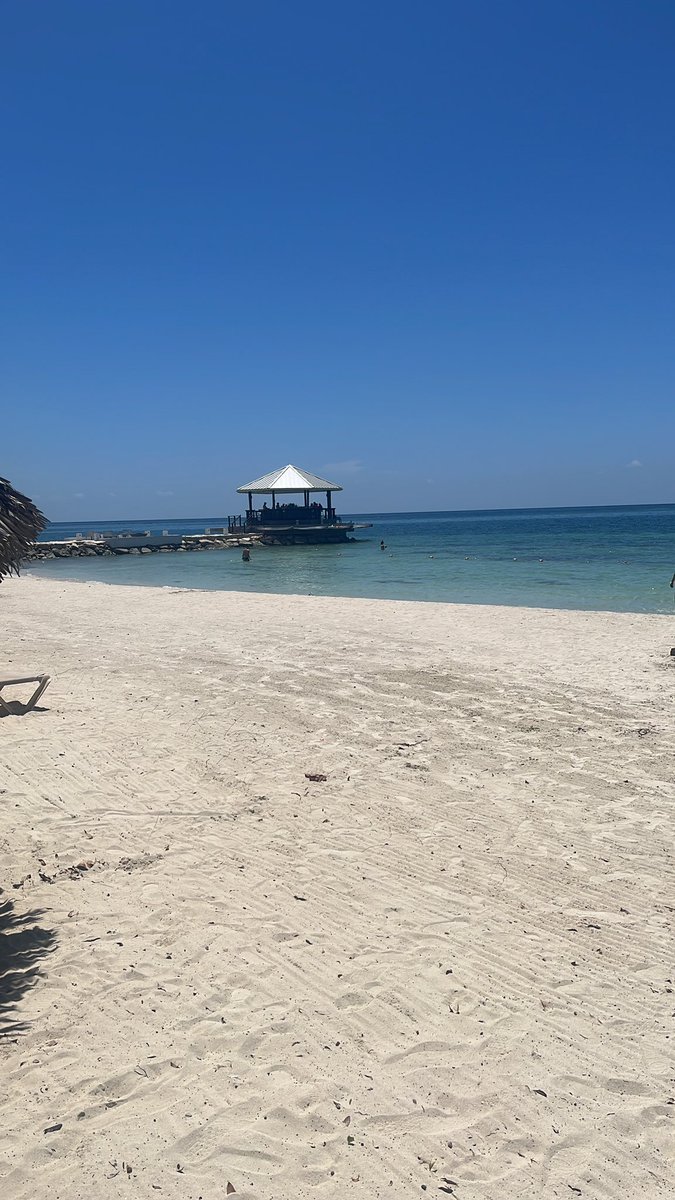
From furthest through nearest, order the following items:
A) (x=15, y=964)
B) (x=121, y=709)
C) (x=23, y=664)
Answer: (x=23, y=664)
(x=121, y=709)
(x=15, y=964)

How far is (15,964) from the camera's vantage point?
11.9ft

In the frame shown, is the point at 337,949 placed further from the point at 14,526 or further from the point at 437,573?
the point at 437,573

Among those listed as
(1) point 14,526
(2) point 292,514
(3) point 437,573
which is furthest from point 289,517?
(1) point 14,526

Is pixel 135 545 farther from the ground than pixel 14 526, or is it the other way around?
pixel 14 526

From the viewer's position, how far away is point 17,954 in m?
3.71

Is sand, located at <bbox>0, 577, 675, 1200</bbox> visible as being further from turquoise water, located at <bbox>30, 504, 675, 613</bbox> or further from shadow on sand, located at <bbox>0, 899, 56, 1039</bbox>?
turquoise water, located at <bbox>30, 504, 675, 613</bbox>

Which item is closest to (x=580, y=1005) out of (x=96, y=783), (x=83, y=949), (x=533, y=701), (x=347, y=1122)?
(x=347, y=1122)

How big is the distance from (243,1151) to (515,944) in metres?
1.75

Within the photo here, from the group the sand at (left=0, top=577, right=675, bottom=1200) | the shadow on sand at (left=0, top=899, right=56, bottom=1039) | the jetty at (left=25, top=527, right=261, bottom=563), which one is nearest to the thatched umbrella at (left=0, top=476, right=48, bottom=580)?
the sand at (left=0, top=577, right=675, bottom=1200)

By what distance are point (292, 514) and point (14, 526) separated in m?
53.3

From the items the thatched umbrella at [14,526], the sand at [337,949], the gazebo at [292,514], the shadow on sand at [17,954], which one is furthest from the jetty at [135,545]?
the shadow on sand at [17,954]

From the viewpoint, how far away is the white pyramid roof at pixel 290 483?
A: 51.8 meters

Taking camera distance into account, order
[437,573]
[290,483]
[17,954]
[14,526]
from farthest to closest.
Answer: [290,483] < [437,573] < [14,526] < [17,954]

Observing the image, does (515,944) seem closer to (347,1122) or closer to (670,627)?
(347,1122)
